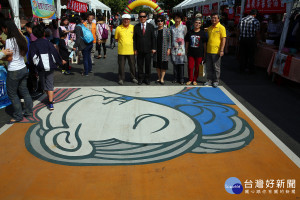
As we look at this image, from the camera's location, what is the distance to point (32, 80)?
224 inches

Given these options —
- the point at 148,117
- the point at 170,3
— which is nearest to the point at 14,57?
the point at 148,117

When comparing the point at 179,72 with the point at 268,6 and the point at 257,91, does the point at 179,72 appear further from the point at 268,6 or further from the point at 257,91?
the point at 268,6

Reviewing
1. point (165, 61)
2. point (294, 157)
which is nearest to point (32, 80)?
point (165, 61)

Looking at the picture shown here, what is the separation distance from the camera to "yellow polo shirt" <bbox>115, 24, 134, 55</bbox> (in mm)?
6113

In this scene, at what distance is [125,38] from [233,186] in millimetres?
4520

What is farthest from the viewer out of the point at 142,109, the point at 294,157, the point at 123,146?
the point at 142,109

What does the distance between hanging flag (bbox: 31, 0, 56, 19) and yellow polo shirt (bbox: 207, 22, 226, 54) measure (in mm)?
4986

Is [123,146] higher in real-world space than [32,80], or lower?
lower

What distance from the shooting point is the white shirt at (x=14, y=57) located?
3832mm

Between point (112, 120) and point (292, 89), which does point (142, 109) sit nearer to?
point (112, 120)

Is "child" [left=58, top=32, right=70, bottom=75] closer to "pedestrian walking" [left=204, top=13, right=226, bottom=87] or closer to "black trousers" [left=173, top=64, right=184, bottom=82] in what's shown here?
"black trousers" [left=173, top=64, right=184, bottom=82]

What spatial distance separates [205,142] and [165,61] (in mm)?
3142

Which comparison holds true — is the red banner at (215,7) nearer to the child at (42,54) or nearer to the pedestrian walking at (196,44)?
the pedestrian walking at (196,44)

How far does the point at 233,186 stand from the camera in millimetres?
2684
